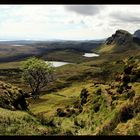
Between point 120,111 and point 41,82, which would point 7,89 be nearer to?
point 120,111

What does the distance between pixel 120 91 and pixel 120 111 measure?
8.64 meters

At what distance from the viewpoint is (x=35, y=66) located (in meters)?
98.8
